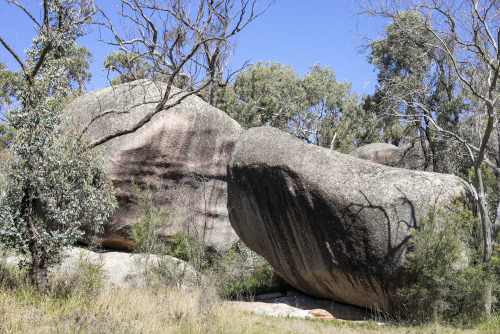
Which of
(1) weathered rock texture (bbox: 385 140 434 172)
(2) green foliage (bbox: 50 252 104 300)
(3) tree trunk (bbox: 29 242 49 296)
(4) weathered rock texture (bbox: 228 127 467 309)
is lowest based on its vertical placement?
(2) green foliage (bbox: 50 252 104 300)

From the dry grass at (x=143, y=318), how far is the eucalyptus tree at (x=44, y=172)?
855mm

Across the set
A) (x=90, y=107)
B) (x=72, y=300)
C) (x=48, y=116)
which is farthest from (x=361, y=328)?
(x=90, y=107)

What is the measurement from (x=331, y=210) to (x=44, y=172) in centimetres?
559

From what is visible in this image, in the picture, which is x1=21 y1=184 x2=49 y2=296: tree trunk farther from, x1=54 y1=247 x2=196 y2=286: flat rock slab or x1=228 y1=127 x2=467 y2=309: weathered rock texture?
x1=228 y1=127 x2=467 y2=309: weathered rock texture

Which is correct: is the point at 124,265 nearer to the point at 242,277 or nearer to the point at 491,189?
the point at 242,277

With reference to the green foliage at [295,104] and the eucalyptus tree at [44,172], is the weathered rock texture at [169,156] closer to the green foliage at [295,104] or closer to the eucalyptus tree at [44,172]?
the eucalyptus tree at [44,172]

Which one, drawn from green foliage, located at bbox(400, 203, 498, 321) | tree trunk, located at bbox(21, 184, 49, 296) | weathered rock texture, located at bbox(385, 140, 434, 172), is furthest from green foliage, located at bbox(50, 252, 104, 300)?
weathered rock texture, located at bbox(385, 140, 434, 172)

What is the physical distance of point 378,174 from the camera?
34.8ft

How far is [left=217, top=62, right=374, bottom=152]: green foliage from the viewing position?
93.6 feet

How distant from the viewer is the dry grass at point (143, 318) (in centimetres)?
639

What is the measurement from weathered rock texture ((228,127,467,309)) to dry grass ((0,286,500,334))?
1.20m

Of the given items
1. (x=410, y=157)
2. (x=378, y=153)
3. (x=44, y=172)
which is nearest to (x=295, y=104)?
(x=378, y=153)

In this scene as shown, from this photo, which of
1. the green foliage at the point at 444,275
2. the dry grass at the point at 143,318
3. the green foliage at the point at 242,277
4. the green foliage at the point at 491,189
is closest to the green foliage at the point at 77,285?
the dry grass at the point at 143,318

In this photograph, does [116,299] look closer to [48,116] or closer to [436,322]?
[48,116]
